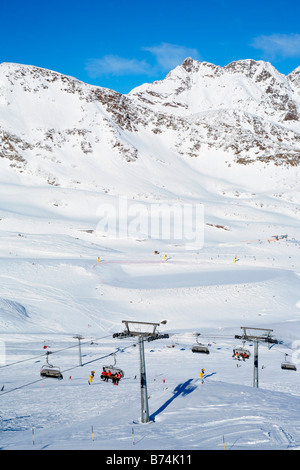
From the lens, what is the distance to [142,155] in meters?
116

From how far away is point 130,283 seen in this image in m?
36.7

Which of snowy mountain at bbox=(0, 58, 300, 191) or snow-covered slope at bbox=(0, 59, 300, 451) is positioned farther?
snowy mountain at bbox=(0, 58, 300, 191)

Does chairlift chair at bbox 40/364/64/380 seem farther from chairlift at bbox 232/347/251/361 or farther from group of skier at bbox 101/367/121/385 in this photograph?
chairlift at bbox 232/347/251/361

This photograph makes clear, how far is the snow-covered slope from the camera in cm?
1370

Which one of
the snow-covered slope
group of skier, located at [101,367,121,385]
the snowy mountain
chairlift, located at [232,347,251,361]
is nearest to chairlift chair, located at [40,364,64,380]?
the snow-covered slope

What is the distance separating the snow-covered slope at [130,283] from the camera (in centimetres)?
1370

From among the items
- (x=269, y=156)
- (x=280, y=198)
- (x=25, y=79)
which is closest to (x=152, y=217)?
(x=280, y=198)

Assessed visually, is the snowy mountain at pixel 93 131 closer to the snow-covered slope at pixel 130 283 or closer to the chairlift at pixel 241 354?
the snow-covered slope at pixel 130 283

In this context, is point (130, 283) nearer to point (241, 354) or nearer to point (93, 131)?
point (241, 354)

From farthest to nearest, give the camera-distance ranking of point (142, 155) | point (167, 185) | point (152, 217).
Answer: point (142, 155) → point (167, 185) → point (152, 217)

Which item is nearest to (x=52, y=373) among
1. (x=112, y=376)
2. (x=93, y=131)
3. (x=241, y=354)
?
(x=112, y=376)

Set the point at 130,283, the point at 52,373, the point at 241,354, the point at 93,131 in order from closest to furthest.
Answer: the point at 52,373, the point at 241,354, the point at 130,283, the point at 93,131

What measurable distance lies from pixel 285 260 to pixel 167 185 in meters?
59.9
